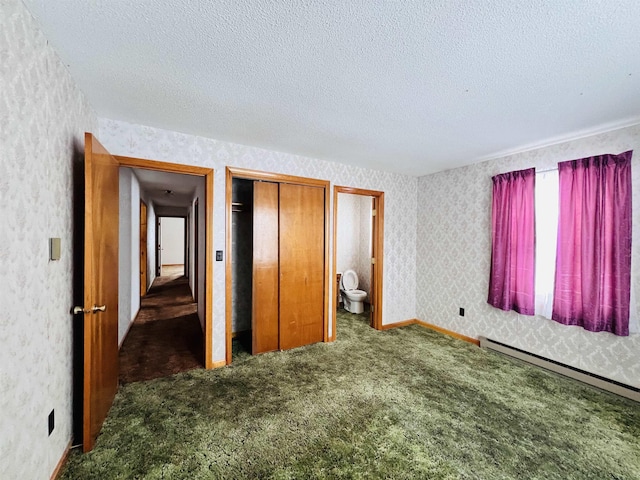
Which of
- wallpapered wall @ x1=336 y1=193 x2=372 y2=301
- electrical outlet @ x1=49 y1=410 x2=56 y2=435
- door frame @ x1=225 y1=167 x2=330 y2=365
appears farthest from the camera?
wallpapered wall @ x1=336 y1=193 x2=372 y2=301

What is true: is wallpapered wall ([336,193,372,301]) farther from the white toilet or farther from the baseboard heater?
the baseboard heater

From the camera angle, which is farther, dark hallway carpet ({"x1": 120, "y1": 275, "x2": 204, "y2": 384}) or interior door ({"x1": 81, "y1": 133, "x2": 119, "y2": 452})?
dark hallway carpet ({"x1": 120, "y1": 275, "x2": 204, "y2": 384})

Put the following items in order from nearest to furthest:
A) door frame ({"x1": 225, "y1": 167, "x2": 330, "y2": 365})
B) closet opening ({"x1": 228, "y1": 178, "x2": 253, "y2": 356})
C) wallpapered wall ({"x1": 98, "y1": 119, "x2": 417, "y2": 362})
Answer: wallpapered wall ({"x1": 98, "y1": 119, "x2": 417, "y2": 362}), door frame ({"x1": 225, "y1": 167, "x2": 330, "y2": 365}), closet opening ({"x1": 228, "y1": 178, "x2": 253, "y2": 356})

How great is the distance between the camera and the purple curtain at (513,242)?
3.01 meters

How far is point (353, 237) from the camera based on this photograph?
588 cm

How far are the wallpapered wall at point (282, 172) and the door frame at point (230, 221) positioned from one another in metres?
0.05

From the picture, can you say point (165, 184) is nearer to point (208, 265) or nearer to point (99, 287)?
point (208, 265)

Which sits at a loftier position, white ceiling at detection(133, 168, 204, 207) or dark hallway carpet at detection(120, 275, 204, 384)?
white ceiling at detection(133, 168, 204, 207)

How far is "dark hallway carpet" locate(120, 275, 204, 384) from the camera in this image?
2.82m

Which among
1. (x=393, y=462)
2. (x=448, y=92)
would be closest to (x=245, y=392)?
(x=393, y=462)

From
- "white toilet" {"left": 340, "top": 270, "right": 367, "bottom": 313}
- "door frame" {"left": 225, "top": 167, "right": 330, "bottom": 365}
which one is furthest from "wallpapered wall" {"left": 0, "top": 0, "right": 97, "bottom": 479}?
"white toilet" {"left": 340, "top": 270, "right": 367, "bottom": 313}

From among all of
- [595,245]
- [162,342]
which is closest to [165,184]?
[162,342]

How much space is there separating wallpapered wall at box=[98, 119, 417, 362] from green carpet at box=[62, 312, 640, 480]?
2.70 feet

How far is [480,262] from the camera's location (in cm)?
356
